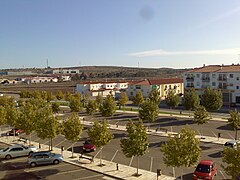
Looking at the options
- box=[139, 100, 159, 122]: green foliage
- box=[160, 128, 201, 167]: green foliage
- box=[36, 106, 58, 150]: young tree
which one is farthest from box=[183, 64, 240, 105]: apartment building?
box=[160, 128, 201, 167]: green foliage

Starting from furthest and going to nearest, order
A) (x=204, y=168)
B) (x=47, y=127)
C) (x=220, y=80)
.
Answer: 1. (x=220, y=80)
2. (x=47, y=127)
3. (x=204, y=168)

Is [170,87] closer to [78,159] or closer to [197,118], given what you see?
[197,118]

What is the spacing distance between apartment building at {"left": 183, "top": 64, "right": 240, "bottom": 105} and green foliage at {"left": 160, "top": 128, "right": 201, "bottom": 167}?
56209 millimetres

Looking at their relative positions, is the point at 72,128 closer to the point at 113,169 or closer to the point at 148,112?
the point at 113,169

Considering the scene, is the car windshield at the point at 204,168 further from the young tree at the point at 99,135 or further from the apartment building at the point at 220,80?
the apartment building at the point at 220,80

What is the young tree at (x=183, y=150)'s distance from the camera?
21266 mm

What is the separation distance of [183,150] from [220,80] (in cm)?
6227

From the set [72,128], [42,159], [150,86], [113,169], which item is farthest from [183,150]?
[150,86]

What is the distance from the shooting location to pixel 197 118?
137 feet

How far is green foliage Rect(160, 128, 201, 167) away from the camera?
21.3m

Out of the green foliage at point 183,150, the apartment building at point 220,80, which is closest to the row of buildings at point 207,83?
the apartment building at point 220,80

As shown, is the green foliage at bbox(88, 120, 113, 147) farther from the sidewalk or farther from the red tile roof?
the red tile roof

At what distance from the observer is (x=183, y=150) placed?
21.3 metres

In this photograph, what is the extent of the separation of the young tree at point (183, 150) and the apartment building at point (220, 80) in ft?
184
